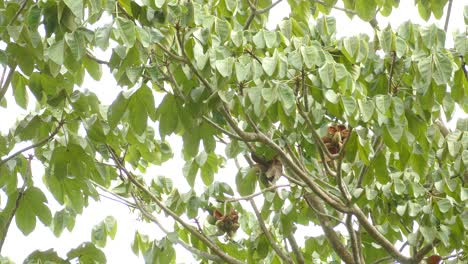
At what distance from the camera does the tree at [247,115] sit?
8.95 feet

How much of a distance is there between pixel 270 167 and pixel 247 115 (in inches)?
21.2

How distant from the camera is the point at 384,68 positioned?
10.3ft

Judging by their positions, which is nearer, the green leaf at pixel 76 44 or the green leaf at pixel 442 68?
the green leaf at pixel 76 44

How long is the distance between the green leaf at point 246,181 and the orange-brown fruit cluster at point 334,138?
305mm

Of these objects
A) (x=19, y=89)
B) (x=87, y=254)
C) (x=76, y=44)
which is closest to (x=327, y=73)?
(x=76, y=44)

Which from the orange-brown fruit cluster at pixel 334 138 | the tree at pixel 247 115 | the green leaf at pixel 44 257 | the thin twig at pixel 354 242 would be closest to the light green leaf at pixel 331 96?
the tree at pixel 247 115

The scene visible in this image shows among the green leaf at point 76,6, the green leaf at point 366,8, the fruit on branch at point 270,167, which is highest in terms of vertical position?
the green leaf at point 366,8

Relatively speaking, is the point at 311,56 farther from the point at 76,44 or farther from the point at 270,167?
the point at 270,167

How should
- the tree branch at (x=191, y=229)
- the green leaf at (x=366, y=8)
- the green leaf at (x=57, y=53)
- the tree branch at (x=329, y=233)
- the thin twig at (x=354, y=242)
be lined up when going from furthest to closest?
1. the tree branch at (x=329, y=233)
2. the tree branch at (x=191, y=229)
3. the thin twig at (x=354, y=242)
4. the green leaf at (x=366, y=8)
5. the green leaf at (x=57, y=53)

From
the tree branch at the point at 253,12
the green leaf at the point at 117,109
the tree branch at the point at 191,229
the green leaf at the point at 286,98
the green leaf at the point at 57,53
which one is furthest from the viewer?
the tree branch at the point at 191,229

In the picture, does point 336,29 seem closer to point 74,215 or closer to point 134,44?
point 134,44

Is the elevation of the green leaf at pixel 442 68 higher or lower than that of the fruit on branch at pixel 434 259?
higher

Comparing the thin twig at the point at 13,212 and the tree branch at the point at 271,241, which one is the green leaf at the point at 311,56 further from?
the tree branch at the point at 271,241

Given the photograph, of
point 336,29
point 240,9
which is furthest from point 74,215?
point 336,29
